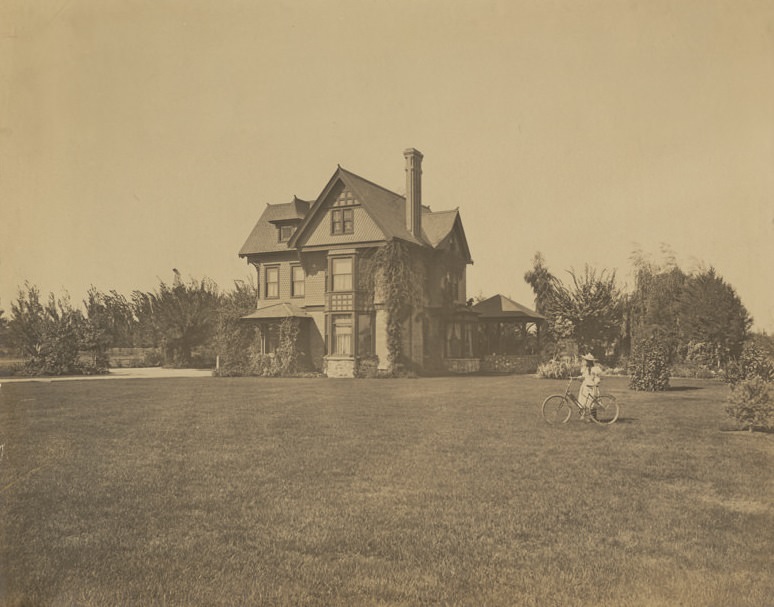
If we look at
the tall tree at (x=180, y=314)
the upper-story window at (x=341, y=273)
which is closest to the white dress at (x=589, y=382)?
the tall tree at (x=180, y=314)

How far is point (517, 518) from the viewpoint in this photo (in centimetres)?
692

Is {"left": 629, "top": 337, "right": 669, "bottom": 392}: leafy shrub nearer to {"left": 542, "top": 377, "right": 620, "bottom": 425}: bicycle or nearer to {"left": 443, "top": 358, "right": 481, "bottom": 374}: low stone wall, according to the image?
{"left": 542, "top": 377, "right": 620, "bottom": 425}: bicycle

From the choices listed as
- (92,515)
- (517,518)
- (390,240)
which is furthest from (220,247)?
(390,240)

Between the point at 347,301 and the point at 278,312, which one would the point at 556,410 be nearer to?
the point at 347,301

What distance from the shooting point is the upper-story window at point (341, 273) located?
2797 centimetres

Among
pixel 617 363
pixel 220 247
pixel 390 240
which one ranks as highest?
pixel 390 240

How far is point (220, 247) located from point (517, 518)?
880 centimetres

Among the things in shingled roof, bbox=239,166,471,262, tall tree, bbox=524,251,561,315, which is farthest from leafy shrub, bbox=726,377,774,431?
shingled roof, bbox=239,166,471,262

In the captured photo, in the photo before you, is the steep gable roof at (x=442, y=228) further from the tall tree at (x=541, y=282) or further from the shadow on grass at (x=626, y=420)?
the tall tree at (x=541, y=282)

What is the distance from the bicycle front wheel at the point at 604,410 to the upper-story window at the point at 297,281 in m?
19.3

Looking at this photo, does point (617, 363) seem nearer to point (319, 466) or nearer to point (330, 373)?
point (319, 466)

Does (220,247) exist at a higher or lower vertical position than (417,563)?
higher

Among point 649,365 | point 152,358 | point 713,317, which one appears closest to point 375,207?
point 152,358

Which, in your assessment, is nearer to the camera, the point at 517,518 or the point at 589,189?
the point at 517,518
